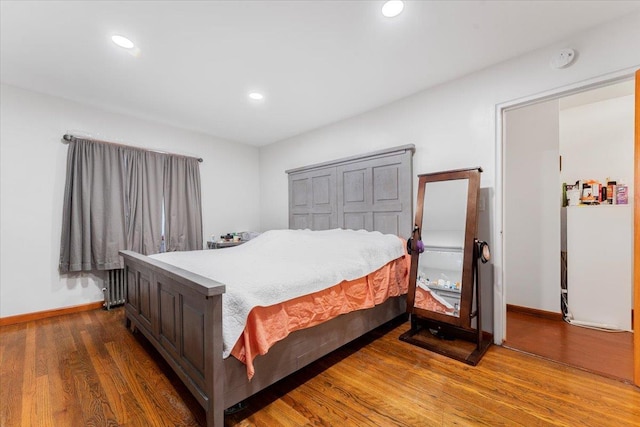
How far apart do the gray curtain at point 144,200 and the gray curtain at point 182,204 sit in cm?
11

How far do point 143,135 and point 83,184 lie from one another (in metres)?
1.02

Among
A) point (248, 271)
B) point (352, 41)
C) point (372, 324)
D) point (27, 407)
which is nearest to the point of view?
point (27, 407)

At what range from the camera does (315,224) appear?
4062 millimetres

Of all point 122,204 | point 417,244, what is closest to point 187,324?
point 417,244

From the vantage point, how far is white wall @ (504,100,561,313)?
9.93ft

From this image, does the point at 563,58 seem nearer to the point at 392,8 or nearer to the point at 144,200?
the point at 392,8

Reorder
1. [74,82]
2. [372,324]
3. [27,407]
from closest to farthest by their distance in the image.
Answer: [27,407]
[372,324]
[74,82]

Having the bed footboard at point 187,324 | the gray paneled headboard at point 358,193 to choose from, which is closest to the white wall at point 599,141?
the gray paneled headboard at point 358,193

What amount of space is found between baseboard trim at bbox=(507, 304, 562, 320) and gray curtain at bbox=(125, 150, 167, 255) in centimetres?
471

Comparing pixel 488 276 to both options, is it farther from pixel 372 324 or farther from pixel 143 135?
pixel 143 135

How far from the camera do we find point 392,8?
181 cm

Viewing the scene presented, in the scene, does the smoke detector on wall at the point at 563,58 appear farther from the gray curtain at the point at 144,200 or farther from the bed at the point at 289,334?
the gray curtain at the point at 144,200

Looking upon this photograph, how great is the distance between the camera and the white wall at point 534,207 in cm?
303

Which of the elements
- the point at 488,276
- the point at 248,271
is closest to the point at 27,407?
the point at 248,271
